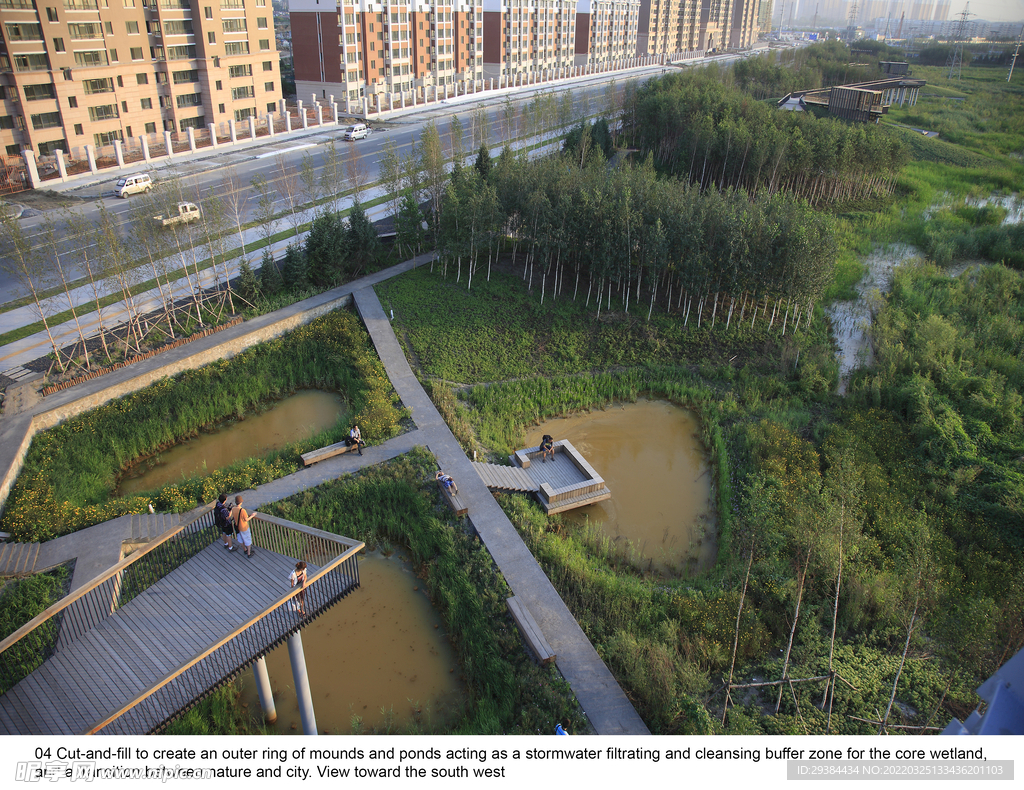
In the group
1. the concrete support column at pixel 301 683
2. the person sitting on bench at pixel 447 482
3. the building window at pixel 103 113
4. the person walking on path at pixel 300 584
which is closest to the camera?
the person walking on path at pixel 300 584

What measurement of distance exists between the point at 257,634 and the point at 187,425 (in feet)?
34.4

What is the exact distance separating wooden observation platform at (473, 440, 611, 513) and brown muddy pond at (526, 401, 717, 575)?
0.42 m

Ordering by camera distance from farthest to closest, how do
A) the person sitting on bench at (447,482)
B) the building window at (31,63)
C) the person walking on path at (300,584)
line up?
the building window at (31,63) < the person sitting on bench at (447,482) < the person walking on path at (300,584)

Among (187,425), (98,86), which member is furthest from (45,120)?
(187,425)

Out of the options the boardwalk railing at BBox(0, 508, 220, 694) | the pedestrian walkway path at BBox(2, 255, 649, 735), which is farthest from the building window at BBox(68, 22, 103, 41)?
the boardwalk railing at BBox(0, 508, 220, 694)

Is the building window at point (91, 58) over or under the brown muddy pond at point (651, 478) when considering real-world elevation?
over

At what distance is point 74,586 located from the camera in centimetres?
1146

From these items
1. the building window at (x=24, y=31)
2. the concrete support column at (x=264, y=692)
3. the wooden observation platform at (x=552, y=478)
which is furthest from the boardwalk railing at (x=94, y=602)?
the building window at (x=24, y=31)

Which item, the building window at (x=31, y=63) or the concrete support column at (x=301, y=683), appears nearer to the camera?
the concrete support column at (x=301, y=683)

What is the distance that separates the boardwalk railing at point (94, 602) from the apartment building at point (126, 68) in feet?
109

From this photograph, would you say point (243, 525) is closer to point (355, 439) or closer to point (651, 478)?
point (355, 439)

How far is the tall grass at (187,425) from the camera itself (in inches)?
533

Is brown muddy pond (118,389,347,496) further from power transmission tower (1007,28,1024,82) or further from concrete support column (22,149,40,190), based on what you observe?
power transmission tower (1007,28,1024,82)

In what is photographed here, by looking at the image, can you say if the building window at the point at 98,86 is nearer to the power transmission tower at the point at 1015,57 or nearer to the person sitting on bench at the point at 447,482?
the person sitting on bench at the point at 447,482
